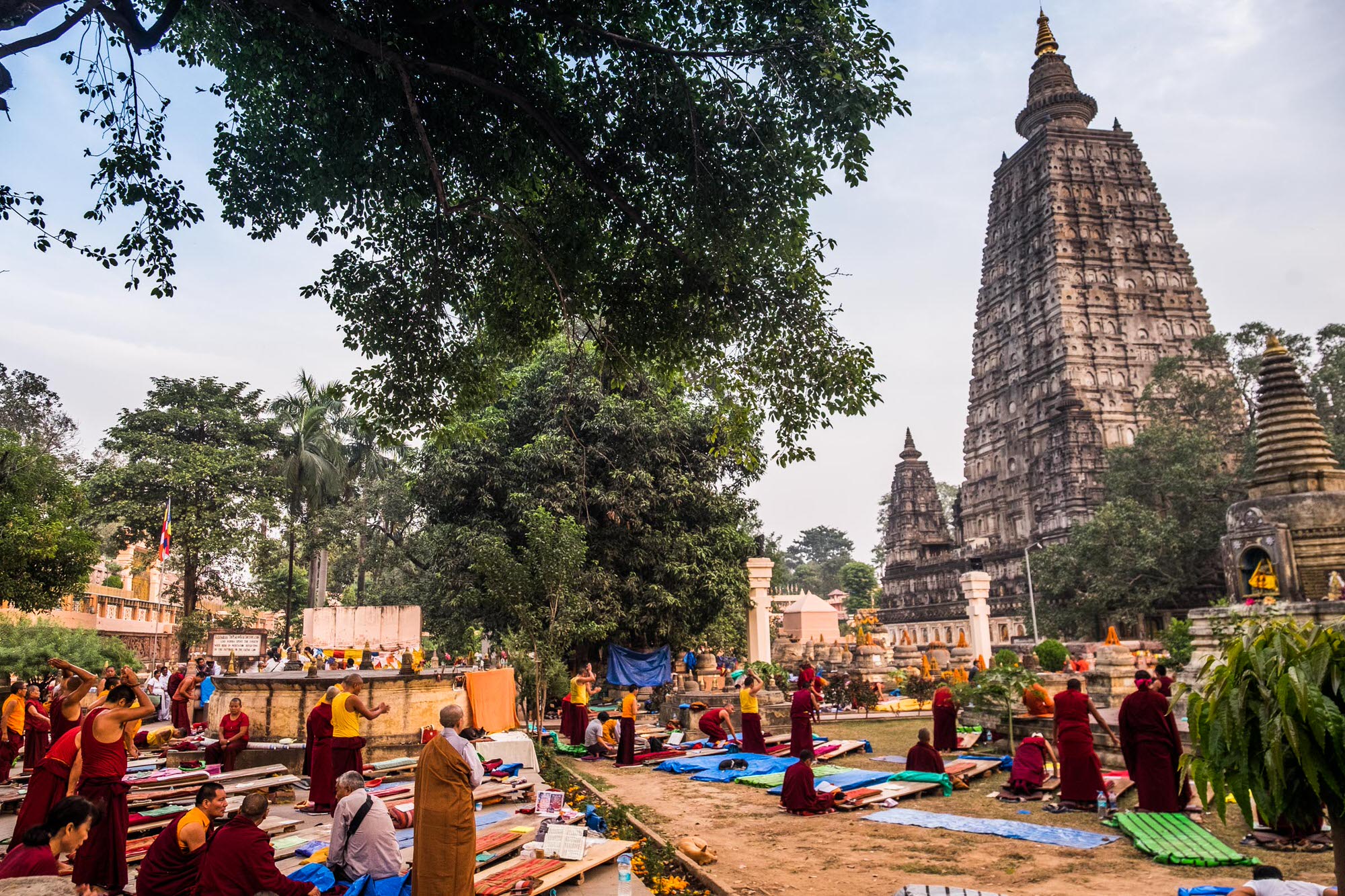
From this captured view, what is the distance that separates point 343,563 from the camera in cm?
5584

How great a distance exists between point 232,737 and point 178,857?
6.79 meters

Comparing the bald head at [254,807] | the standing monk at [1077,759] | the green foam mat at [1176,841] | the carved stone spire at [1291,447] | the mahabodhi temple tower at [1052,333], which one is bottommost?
the green foam mat at [1176,841]

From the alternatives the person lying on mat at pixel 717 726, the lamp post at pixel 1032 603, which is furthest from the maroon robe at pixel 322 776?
the lamp post at pixel 1032 603

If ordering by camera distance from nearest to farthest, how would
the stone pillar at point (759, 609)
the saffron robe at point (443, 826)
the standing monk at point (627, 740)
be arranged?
the saffron robe at point (443, 826), the standing monk at point (627, 740), the stone pillar at point (759, 609)

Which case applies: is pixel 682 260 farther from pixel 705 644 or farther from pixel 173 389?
pixel 173 389

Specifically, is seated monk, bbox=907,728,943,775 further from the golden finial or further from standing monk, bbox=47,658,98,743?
the golden finial

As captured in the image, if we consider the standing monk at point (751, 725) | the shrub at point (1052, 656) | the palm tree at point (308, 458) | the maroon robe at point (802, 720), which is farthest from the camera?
the palm tree at point (308, 458)

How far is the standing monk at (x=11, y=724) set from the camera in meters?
12.3

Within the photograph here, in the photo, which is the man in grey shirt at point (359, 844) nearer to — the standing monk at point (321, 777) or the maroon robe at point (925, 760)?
the standing monk at point (321, 777)

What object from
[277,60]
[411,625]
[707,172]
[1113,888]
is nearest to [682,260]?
[707,172]

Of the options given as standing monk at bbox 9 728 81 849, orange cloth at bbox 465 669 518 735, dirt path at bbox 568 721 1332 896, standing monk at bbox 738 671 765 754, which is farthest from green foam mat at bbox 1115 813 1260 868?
orange cloth at bbox 465 669 518 735

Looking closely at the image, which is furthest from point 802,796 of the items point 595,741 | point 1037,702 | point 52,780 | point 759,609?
point 759,609

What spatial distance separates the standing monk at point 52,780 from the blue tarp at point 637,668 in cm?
1769

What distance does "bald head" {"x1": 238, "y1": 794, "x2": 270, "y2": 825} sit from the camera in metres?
5.63
